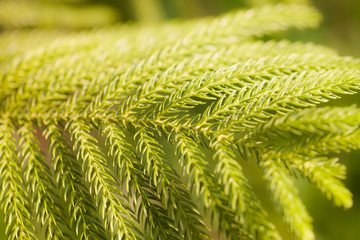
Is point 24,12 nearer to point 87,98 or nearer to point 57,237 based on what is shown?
point 87,98

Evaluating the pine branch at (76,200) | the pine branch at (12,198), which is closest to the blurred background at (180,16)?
the pine branch at (12,198)

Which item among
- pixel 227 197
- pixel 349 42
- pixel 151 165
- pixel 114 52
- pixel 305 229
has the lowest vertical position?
pixel 305 229

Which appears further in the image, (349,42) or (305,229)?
(349,42)

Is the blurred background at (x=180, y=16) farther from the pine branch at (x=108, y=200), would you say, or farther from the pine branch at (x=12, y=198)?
the pine branch at (x=108, y=200)

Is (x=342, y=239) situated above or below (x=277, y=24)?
below

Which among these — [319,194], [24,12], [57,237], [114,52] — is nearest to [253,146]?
[57,237]

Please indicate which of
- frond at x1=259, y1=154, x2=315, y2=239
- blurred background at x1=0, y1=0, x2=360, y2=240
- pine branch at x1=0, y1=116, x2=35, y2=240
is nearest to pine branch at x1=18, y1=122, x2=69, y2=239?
pine branch at x1=0, y1=116, x2=35, y2=240

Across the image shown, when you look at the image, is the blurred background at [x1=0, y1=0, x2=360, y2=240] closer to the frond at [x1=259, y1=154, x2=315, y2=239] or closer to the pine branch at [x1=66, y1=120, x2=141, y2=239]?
the pine branch at [x1=66, y1=120, x2=141, y2=239]

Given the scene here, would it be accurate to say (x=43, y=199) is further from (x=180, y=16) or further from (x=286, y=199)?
(x=180, y=16)
